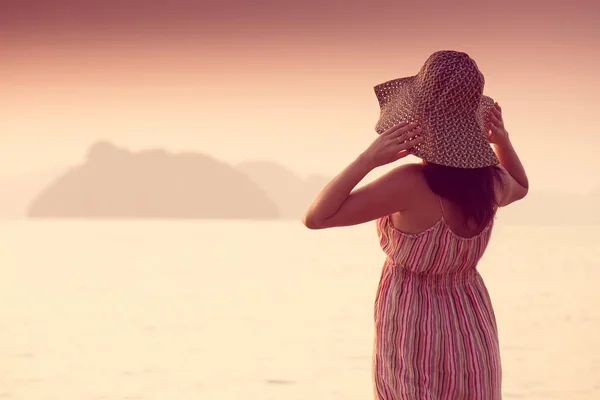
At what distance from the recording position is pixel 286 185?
75.4ft

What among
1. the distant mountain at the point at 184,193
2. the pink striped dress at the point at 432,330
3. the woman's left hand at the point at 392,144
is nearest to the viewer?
the woman's left hand at the point at 392,144

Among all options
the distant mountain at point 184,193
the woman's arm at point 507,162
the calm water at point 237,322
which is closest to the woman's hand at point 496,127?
the woman's arm at point 507,162

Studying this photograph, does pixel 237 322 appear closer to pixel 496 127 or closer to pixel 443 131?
pixel 496 127

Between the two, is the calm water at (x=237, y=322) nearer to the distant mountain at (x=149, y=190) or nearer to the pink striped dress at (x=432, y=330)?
the pink striped dress at (x=432, y=330)

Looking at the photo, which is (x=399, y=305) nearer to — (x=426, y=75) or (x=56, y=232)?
(x=426, y=75)

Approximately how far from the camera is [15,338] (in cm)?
511

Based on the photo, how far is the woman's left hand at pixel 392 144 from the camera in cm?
125

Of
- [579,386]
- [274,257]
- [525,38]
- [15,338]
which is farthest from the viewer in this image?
[525,38]

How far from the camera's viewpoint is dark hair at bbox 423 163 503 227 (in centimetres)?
129

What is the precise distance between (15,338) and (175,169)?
898 inches

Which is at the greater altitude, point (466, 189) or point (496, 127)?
point (496, 127)

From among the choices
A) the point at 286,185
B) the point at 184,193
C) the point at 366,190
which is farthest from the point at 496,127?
the point at 184,193

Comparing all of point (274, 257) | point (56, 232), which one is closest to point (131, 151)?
point (56, 232)

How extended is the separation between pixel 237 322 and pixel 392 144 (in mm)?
4764
